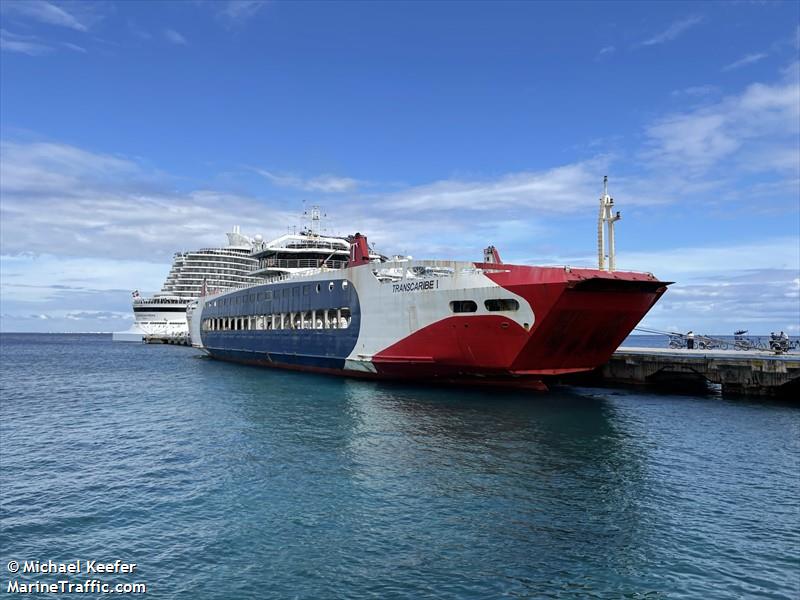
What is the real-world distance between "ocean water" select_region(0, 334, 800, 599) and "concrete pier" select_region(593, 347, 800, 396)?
177 inches

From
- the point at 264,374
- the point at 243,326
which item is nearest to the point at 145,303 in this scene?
the point at 243,326

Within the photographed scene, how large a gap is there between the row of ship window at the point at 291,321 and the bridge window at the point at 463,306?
985 centimetres

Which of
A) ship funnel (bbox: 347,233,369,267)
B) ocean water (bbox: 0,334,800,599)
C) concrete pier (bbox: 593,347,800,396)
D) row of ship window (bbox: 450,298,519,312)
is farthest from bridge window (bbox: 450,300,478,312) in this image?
concrete pier (bbox: 593,347,800,396)

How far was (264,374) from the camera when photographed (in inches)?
1804

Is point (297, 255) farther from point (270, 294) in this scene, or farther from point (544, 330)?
point (544, 330)

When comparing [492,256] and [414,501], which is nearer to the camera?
[414,501]

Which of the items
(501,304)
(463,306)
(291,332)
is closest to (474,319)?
(463,306)

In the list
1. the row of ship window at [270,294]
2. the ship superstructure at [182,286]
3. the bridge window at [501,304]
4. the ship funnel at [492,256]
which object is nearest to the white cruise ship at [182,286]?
the ship superstructure at [182,286]

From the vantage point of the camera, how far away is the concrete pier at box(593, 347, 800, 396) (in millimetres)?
31125

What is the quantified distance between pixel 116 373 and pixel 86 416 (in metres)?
25.5

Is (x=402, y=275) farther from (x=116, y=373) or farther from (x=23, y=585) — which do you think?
(x=116, y=373)

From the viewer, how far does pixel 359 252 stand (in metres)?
40.0

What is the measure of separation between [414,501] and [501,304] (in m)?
16.6

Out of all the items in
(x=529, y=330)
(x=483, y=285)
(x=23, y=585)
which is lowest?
(x=23, y=585)
